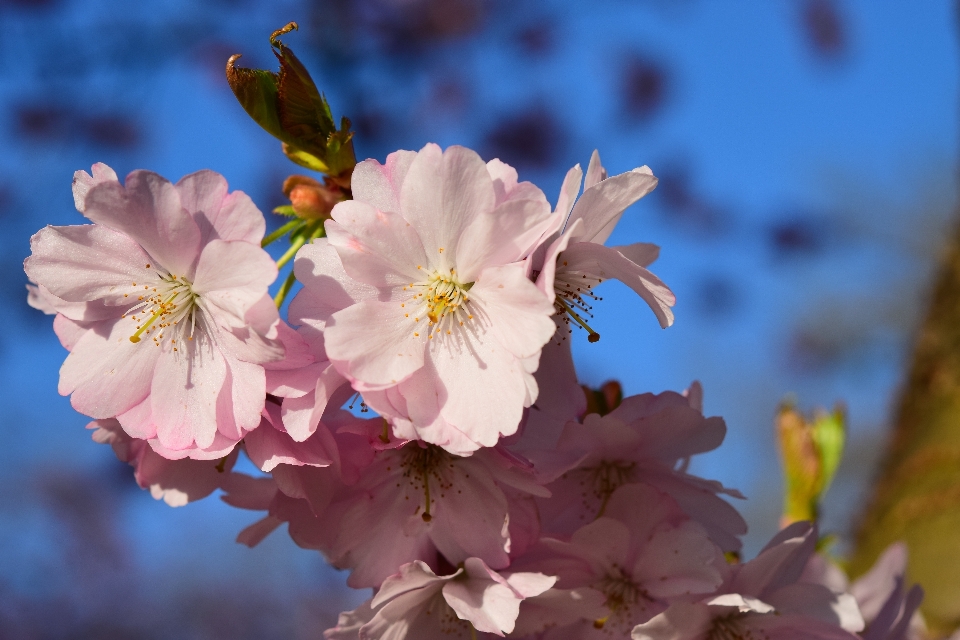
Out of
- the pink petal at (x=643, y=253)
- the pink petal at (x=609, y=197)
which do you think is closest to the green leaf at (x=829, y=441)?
the pink petal at (x=643, y=253)

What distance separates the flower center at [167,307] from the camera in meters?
0.89

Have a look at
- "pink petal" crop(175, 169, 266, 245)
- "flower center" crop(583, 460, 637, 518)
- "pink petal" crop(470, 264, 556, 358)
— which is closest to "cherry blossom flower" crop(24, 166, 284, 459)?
"pink petal" crop(175, 169, 266, 245)

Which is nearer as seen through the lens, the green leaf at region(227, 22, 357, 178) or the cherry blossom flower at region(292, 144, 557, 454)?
the cherry blossom flower at region(292, 144, 557, 454)

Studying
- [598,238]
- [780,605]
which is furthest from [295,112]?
[780,605]

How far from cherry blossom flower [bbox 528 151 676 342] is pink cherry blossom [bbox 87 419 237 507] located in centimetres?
47

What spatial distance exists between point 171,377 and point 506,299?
0.38m

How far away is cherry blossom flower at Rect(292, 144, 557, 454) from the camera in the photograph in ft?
2.48

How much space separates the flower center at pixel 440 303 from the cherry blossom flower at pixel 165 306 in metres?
0.16

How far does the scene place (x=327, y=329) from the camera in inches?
29.6

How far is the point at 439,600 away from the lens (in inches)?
38.4

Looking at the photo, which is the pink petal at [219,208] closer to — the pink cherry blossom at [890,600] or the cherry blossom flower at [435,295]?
the cherry blossom flower at [435,295]

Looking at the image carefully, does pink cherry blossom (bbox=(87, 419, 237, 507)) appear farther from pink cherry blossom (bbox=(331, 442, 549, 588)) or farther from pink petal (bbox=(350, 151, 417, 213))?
pink petal (bbox=(350, 151, 417, 213))

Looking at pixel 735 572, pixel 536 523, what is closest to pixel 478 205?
pixel 536 523

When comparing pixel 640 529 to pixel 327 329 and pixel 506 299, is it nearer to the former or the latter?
pixel 506 299
